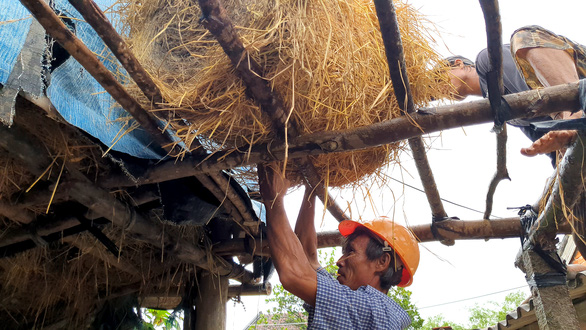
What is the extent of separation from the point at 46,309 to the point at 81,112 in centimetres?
213

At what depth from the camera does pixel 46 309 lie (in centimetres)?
327

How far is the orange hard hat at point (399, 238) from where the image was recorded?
240 cm

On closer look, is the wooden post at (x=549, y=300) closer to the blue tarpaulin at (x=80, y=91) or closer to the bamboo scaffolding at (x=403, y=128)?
the bamboo scaffolding at (x=403, y=128)

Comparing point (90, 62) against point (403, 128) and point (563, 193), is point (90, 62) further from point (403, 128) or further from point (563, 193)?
point (563, 193)

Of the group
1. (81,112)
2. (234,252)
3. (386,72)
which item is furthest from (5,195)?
(386,72)

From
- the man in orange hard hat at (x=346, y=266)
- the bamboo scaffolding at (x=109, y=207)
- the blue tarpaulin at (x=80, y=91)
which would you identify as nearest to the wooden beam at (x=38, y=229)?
the bamboo scaffolding at (x=109, y=207)

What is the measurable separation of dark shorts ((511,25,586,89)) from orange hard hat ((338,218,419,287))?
946 millimetres

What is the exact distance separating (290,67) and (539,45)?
1.33 meters

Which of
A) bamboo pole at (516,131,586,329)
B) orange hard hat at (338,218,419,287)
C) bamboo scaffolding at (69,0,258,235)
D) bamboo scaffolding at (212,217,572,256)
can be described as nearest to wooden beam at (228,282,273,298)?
bamboo scaffolding at (212,217,572,256)

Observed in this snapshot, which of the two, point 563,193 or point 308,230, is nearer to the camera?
point 563,193

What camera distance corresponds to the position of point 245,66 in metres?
1.51

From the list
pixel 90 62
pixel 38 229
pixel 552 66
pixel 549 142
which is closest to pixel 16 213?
pixel 38 229

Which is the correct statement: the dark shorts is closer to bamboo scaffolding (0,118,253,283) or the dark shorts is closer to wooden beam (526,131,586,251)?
wooden beam (526,131,586,251)

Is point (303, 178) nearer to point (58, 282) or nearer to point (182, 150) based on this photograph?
point (182, 150)
